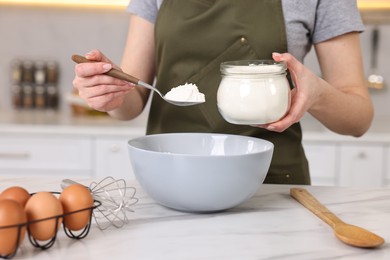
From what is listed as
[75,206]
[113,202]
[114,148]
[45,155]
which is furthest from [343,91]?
[45,155]

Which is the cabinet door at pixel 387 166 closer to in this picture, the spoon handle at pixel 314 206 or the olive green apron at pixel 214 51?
the olive green apron at pixel 214 51

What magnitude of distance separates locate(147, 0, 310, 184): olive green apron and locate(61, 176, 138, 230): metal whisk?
280 mm

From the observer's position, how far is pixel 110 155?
250cm

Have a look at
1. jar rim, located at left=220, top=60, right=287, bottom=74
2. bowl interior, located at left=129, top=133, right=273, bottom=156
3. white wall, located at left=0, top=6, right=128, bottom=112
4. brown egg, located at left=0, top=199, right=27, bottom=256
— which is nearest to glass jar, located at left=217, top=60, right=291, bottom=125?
jar rim, located at left=220, top=60, right=287, bottom=74

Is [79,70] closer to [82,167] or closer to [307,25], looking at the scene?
[307,25]

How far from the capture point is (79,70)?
3.68 ft

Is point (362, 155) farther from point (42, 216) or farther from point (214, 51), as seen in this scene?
point (42, 216)

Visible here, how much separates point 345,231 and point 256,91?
0.28 m

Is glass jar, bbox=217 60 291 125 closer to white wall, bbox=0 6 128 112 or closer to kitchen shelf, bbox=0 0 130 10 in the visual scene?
kitchen shelf, bbox=0 0 130 10

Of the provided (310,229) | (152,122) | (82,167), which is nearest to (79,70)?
(152,122)

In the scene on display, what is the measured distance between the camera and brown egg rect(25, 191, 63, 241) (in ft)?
2.77

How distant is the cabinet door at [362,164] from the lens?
2.44 m

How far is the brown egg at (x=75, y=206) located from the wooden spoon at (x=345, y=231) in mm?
384

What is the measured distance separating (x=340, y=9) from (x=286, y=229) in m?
0.65
